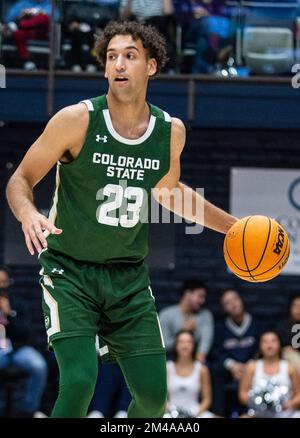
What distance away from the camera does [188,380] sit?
10.3 m

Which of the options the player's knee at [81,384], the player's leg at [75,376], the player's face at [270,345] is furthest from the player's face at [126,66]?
the player's face at [270,345]

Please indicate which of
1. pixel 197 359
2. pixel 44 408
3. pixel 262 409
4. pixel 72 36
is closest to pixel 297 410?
pixel 262 409

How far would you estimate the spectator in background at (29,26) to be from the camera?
11219mm

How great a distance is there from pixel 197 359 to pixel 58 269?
5247 millimetres

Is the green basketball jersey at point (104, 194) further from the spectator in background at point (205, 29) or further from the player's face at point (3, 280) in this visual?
the spectator in background at point (205, 29)

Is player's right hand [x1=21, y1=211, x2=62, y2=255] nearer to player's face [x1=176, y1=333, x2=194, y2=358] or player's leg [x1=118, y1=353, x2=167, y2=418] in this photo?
player's leg [x1=118, y1=353, x2=167, y2=418]

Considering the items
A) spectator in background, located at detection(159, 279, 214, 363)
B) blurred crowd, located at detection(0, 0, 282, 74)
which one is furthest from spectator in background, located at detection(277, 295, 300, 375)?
blurred crowd, located at detection(0, 0, 282, 74)

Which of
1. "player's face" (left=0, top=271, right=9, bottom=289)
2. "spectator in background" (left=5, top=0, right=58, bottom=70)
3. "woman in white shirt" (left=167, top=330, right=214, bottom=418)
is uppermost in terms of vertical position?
"spectator in background" (left=5, top=0, right=58, bottom=70)

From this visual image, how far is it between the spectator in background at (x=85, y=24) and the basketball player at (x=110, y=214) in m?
5.55

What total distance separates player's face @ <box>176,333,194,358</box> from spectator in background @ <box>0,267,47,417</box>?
1278mm

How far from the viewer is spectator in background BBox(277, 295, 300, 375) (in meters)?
10.5

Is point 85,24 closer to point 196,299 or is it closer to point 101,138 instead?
point 196,299

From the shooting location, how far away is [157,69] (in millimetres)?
5797
